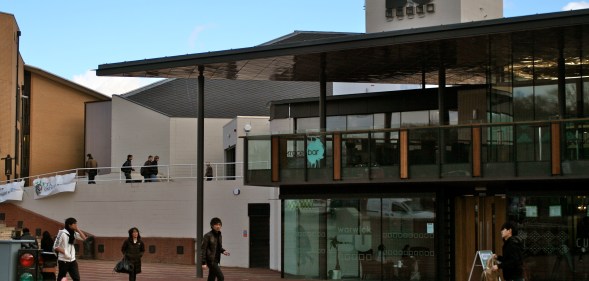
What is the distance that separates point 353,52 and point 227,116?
2131 centimetres

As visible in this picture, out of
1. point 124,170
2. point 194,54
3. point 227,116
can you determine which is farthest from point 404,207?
point 227,116

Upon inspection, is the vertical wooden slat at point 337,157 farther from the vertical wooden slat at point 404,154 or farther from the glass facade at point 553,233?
the glass facade at point 553,233

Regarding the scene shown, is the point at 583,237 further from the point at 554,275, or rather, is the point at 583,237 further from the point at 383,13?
the point at 383,13

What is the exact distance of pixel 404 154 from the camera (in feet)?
91.3

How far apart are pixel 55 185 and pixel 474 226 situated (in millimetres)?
18262

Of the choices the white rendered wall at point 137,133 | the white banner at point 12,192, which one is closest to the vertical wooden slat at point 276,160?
the white banner at point 12,192

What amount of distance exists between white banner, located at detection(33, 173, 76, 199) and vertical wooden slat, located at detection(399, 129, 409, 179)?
54.3 feet

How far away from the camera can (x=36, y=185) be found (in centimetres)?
4109

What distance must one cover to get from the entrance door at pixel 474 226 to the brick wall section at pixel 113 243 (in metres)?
11.8

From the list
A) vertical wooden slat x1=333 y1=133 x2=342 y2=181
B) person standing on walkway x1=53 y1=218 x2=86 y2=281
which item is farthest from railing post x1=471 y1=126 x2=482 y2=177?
person standing on walkway x1=53 y1=218 x2=86 y2=281

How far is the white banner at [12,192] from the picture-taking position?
41.2 metres

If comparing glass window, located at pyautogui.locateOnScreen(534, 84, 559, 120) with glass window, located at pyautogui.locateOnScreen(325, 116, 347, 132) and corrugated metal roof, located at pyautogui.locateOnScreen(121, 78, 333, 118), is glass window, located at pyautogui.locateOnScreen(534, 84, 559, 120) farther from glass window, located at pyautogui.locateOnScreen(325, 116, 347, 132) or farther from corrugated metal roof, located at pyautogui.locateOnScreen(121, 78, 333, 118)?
corrugated metal roof, located at pyautogui.locateOnScreen(121, 78, 333, 118)

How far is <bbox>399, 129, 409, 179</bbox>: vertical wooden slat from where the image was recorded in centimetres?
2778

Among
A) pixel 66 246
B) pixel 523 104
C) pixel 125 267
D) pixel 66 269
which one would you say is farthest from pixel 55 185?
pixel 66 246
